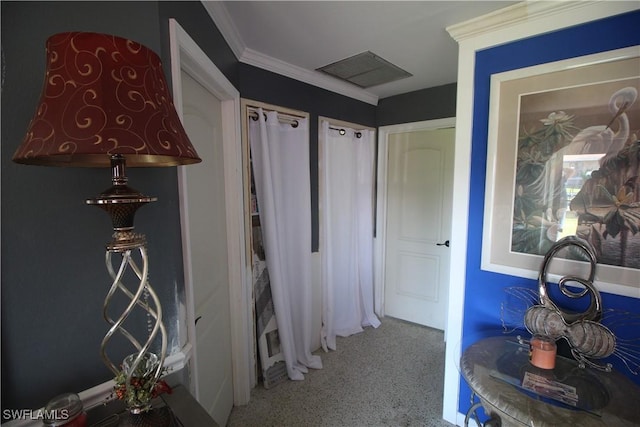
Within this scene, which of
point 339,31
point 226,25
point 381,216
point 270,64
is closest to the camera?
A: point 226,25

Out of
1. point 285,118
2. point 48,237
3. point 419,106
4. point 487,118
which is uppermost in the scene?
point 419,106

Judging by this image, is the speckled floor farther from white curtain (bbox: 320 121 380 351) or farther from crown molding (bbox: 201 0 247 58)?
crown molding (bbox: 201 0 247 58)

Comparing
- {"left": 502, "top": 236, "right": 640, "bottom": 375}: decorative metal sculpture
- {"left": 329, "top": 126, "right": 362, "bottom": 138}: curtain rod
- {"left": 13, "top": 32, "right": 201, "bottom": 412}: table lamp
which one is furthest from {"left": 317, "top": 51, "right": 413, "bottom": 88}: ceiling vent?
{"left": 13, "top": 32, "right": 201, "bottom": 412}: table lamp

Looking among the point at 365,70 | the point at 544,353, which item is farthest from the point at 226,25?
the point at 544,353

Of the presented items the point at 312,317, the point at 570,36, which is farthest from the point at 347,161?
the point at 570,36

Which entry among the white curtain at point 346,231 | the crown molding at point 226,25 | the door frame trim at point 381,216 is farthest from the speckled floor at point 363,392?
the crown molding at point 226,25

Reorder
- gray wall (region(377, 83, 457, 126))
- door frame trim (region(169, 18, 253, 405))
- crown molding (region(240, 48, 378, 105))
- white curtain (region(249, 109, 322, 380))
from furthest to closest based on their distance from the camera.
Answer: gray wall (region(377, 83, 457, 126)) → white curtain (region(249, 109, 322, 380)) → crown molding (region(240, 48, 378, 105)) → door frame trim (region(169, 18, 253, 405))

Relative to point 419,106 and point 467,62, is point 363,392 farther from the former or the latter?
point 419,106

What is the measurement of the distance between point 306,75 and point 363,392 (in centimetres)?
252

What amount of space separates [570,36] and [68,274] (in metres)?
2.24

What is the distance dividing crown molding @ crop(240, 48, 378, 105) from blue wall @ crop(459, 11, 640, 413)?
4.07 ft

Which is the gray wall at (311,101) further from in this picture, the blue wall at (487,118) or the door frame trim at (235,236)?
the blue wall at (487,118)

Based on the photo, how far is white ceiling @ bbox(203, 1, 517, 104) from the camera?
143cm

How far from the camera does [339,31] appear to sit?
1664 mm
